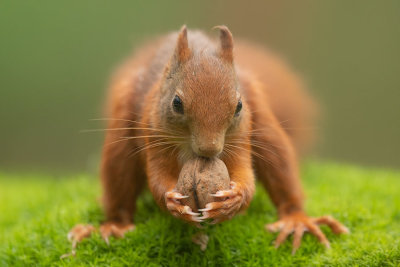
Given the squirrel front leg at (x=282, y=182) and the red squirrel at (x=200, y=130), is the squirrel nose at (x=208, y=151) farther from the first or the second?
the squirrel front leg at (x=282, y=182)

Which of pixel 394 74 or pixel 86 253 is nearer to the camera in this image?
pixel 86 253

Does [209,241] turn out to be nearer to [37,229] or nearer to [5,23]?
[37,229]

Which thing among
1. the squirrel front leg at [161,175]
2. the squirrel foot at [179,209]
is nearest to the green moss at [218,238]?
the squirrel front leg at [161,175]

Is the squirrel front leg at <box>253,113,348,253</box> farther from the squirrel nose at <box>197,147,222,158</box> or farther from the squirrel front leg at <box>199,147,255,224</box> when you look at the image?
the squirrel nose at <box>197,147,222,158</box>

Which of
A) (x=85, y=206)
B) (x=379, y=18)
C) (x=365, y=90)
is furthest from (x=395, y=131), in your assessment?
(x=85, y=206)

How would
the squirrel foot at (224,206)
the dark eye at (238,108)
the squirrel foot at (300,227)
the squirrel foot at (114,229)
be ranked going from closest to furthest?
the squirrel foot at (224,206), the dark eye at (238,108), the squirrel foot at (300,227), the squirrel foot at (114,229)

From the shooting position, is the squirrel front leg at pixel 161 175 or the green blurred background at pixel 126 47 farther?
the green blurred background at pixel 126 47

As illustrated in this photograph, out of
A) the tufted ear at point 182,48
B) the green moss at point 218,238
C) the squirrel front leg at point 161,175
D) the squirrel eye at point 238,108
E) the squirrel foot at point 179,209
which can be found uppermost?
the tufted ear at point 182,48

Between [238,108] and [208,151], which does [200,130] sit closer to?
[208,151]
